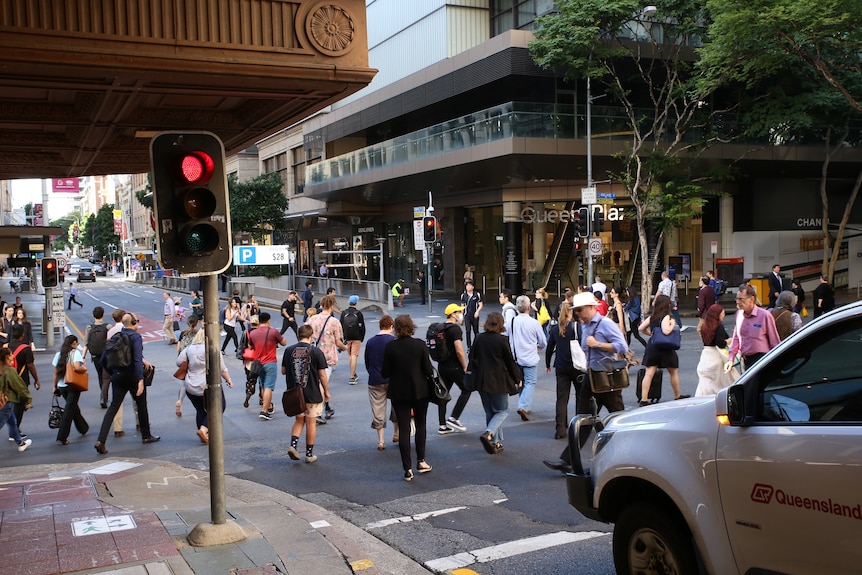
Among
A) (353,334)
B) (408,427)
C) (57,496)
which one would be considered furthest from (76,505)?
(353,334)

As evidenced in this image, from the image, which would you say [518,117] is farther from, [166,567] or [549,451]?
[166,567]

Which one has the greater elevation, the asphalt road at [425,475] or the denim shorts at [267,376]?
the denim shorts at [267,376]

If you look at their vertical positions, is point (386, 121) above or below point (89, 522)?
above

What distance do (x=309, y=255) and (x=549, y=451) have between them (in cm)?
5341

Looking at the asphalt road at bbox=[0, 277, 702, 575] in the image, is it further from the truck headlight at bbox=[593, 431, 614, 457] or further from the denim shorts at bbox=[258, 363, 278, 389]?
the truck headlight at bbox=[593, 431, 614, 457]

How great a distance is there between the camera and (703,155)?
32.4 metres

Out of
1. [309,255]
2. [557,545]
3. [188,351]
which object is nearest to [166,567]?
[557,545]

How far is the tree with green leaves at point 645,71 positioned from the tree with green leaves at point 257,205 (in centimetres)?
2494

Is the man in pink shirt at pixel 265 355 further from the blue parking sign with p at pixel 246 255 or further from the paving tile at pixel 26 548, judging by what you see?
the blue parking sign with p at pixel 246 255

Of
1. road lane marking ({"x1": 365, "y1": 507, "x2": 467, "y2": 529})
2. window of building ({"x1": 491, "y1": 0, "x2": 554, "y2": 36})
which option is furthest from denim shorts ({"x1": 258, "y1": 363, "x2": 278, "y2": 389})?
window of building ({"x1": 491, "y1": 0, "x2": 554, "y2": 36})

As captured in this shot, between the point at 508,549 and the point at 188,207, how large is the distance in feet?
11.8

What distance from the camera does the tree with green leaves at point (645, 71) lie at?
27125 mm

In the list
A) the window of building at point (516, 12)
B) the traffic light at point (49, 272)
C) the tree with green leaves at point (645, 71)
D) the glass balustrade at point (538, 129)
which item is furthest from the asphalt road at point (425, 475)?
the window of building at point (516, 12)

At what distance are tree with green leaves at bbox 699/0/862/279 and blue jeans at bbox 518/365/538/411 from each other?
15.9 m
